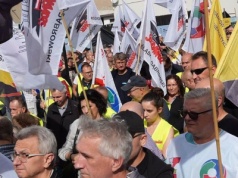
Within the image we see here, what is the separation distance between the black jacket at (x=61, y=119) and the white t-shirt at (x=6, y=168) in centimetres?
256

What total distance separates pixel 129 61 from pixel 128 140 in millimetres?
7793

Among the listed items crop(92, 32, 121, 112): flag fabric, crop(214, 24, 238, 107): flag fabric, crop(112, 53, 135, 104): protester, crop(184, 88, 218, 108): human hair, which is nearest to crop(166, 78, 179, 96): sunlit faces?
crop(92, 32, 121, 112): flag fabric

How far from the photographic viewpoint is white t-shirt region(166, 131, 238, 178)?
12.3 ft

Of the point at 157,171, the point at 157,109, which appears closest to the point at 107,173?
the point at 157,171

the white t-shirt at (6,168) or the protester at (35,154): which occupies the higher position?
the protester at (35,154)

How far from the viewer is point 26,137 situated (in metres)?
3.93

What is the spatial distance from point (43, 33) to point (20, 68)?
0.86 metres

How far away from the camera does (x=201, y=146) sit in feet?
12.8

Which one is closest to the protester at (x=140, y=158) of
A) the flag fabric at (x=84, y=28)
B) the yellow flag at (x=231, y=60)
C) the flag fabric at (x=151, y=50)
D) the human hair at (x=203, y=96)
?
the human hair at (x=203, y=96)

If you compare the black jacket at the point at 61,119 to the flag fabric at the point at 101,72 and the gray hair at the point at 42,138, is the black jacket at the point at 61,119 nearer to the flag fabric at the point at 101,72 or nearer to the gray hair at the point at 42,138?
the flag fabric at the point at 101,72

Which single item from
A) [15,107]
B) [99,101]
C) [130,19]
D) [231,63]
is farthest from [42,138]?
[130,19]

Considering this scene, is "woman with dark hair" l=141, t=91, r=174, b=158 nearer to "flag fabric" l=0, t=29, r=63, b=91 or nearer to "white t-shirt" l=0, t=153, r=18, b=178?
"flag fabric" l=0, t=29, r=63, b=91

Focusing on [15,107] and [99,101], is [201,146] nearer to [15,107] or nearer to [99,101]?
[99,101]

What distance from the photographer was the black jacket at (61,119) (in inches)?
271
